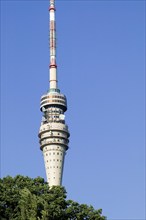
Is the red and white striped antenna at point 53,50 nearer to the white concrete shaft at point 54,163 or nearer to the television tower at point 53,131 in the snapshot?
the television tower at point 53,131

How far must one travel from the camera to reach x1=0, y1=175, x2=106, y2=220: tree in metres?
45.0

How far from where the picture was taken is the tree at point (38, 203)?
45031 mm

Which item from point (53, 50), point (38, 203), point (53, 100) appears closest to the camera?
point (38, 203)

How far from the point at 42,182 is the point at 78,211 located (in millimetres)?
8556

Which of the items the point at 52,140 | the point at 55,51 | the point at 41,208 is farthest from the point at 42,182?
the point at 55,51

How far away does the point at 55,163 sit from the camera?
387 ft

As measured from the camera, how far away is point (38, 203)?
44938 mm

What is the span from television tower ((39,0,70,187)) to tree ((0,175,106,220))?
57.0 metres

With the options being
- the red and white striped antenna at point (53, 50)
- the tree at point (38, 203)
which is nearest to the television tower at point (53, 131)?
the red and white striped antenna at point (53, 50)

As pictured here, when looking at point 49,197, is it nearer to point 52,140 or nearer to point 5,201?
point 5,201

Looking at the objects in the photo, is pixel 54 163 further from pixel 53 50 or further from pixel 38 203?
pixel 38 203

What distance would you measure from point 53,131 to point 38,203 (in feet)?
240

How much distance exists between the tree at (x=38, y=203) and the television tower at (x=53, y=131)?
56984 mm

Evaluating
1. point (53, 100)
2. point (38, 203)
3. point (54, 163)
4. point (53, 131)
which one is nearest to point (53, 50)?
point (53, 100)
